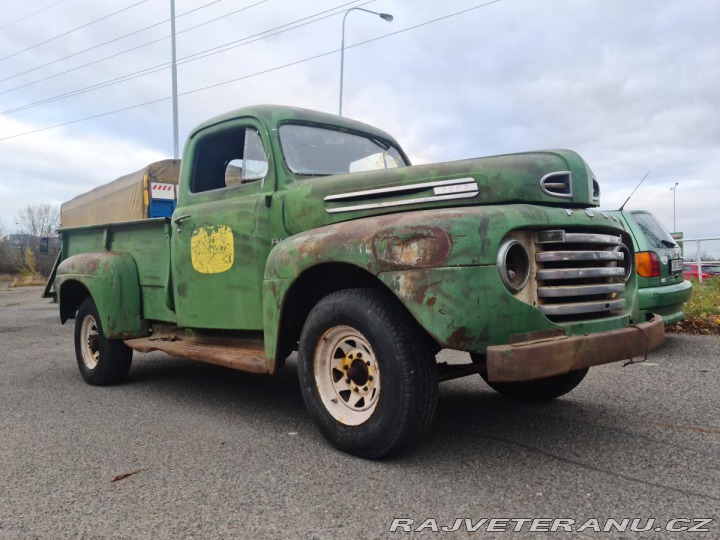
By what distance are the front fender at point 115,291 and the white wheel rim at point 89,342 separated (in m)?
0.39

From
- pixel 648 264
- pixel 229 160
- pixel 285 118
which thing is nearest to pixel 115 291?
pixel 229 160

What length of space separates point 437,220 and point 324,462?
1.39 metres

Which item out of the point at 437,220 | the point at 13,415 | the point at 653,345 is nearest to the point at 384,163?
the point at 437,220

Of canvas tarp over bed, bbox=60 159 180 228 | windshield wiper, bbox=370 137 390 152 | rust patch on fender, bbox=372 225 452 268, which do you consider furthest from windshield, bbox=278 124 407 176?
canvas tarp over bed, bbox=60 159 180 228

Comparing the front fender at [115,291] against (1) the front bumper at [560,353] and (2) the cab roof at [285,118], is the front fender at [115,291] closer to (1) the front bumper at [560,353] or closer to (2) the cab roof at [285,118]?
(2) the cab roof at [285,118]

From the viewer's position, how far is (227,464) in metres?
3.06

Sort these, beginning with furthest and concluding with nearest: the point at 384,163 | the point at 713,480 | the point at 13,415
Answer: the point at 384,163, the point at 13,415, the point at 713,480

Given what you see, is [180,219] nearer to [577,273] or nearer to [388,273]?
[388,273]

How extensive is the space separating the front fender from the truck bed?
0.23ft

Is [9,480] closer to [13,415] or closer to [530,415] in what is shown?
[13,415]

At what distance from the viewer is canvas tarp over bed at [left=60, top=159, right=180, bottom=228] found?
11288 millimetres

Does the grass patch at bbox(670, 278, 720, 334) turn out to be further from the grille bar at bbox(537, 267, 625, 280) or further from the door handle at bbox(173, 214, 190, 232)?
the door handle at bbox(173, 214, 190, 232)

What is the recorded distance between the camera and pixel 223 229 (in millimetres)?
4152

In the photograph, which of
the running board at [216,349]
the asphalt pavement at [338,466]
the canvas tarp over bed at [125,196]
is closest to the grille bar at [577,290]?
the asphalt pavement at [338,466]
